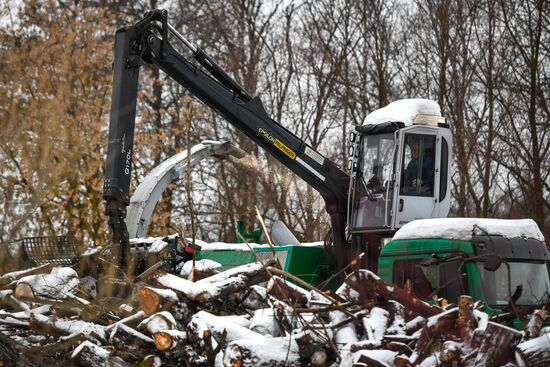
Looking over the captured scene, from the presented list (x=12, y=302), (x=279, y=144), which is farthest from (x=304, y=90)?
(x=12, y=302)

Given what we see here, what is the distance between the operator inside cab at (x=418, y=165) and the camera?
12008 mm

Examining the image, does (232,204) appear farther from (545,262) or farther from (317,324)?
(317,324)

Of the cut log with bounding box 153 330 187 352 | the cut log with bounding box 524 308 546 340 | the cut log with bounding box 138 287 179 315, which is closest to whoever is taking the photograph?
the cut log with bounding box 524 308 546 340

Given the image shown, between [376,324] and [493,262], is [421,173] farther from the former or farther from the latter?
[376,324]

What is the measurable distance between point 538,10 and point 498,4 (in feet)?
8.05

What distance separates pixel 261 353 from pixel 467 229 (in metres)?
3.92

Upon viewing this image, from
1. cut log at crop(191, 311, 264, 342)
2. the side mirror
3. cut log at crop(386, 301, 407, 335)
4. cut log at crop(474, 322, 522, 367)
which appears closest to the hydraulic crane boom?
the side mirror

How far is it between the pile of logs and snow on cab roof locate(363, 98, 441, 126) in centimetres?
480

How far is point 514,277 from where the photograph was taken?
32.7ft

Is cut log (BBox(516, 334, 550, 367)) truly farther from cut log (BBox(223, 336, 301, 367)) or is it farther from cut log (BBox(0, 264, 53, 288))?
cut log (BBox(0, 264, 53, 288))

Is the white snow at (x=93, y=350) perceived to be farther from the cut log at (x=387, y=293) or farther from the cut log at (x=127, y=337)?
the cut log at (x=387, y=293)

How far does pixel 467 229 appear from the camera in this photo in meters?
10.1

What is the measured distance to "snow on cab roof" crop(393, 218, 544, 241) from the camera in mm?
10072

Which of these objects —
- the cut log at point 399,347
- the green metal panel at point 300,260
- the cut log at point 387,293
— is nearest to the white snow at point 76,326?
the cut log at point 387,293
